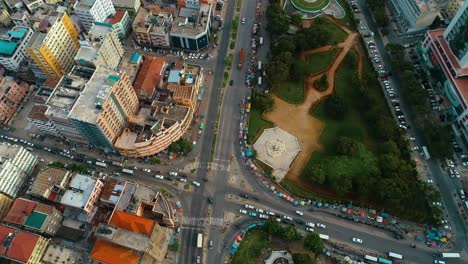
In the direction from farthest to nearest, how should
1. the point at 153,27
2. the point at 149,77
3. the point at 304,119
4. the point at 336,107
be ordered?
1. the point at 153,27
2. the point at 149,77
3. the point at 304,119
4. the point at 336,107

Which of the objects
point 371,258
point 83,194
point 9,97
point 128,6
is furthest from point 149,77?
point 371,258

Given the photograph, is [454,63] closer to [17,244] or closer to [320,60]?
[320,60]

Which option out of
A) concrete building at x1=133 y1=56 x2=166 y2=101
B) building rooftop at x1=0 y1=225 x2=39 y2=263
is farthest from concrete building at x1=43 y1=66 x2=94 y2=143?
building rooftop at x1=0 y1=225 x2=39 y2=263

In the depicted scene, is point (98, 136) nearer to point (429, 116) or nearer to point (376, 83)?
point (376, 83)

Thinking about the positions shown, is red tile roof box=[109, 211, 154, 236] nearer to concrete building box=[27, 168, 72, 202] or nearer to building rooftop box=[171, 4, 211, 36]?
concrete building box=[27, 168, 72, 202]

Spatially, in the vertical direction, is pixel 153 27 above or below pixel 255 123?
above

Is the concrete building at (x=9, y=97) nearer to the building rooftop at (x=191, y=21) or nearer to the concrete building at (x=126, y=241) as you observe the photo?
the building rooftop at (x=191, y=21)
